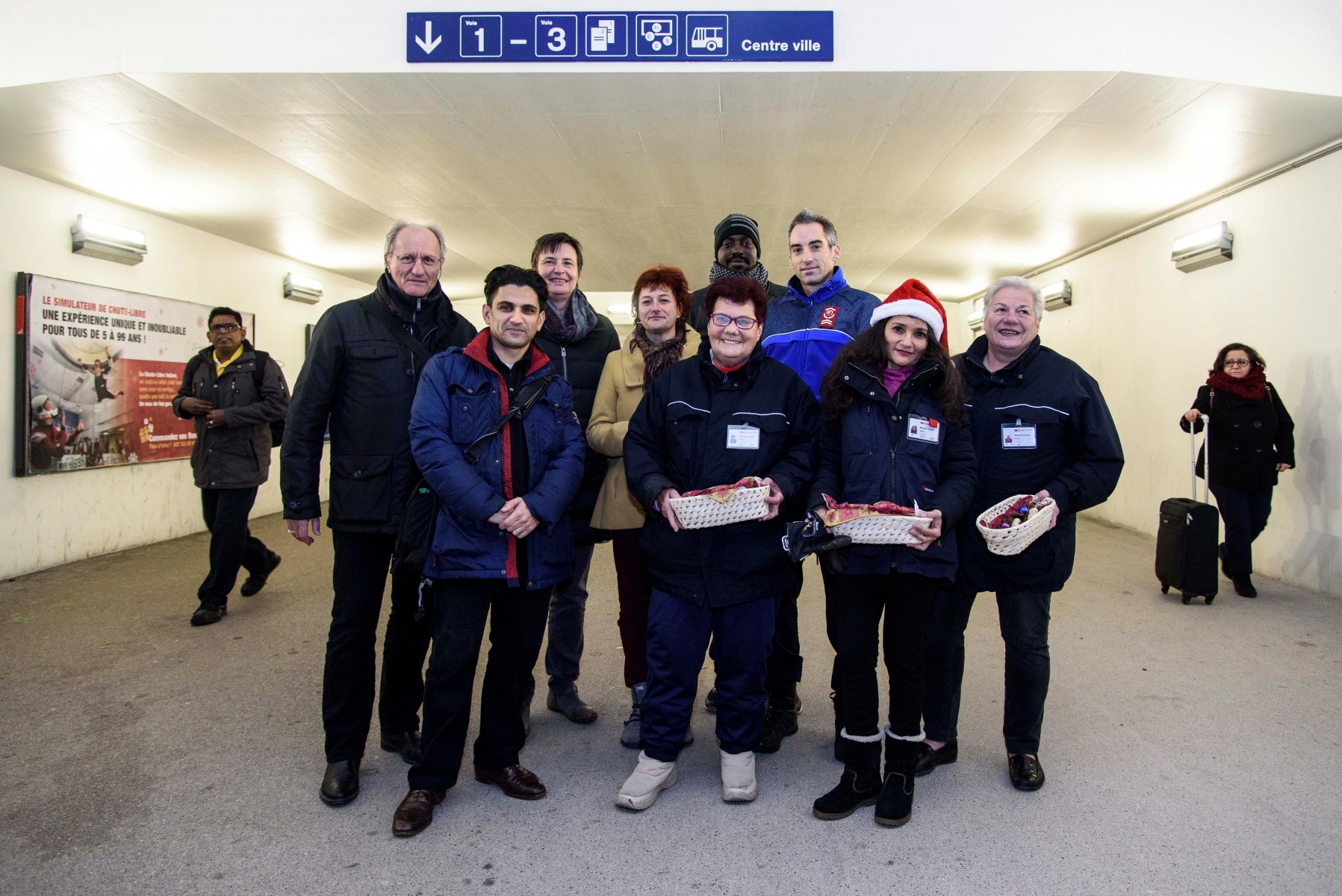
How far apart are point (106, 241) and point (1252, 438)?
8.30 meters

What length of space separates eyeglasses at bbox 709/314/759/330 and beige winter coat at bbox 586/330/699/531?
395mm

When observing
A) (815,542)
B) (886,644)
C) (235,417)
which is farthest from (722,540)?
(235,417)

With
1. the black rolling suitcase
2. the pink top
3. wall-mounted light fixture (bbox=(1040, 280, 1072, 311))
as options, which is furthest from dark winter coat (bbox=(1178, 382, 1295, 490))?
the pink top

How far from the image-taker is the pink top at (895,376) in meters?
2.29

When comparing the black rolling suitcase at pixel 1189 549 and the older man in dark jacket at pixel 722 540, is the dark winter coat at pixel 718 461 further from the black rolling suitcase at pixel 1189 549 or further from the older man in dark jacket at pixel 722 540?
the black rolling suitcase at pixel 1189 549

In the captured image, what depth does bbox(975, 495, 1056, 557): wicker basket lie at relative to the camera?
7.16ft

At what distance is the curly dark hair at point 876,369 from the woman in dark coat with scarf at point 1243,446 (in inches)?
146

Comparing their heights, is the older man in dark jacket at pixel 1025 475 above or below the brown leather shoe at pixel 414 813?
above

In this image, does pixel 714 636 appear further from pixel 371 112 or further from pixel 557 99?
pixel 371 112

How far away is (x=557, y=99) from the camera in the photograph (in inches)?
174

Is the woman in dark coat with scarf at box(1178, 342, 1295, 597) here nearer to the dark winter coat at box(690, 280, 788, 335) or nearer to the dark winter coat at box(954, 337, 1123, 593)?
the dark winter coat at box(954, 337, 1123, 593)

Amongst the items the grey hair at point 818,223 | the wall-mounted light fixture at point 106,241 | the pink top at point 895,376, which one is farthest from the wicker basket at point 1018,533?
the wall-mounted light fixture at point 106,241

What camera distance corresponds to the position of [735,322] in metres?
2.31

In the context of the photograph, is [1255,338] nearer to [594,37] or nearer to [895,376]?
[895,376]
